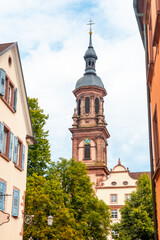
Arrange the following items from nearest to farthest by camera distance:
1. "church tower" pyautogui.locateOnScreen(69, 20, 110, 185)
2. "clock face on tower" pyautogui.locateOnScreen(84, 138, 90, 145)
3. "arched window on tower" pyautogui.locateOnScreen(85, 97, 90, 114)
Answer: "church tower" pyautogui.locateOnScreen(69, 20, 110, 185)
"clock face on tower" pyautogui.locateOnScreen(84, 138, 90, 145)
"arched window on tower" pyautogui.locateOnScreen(85, 97, 90, 114)

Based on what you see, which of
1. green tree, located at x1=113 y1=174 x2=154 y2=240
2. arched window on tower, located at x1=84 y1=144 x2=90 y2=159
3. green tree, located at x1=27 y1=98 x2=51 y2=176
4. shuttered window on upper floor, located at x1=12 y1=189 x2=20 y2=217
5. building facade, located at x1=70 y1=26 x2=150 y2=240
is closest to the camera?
shuttered window on upper floor, located at x1=12 y1=189 x2=20 y2=217

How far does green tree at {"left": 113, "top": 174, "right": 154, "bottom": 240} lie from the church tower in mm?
21329

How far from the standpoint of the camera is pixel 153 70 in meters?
12.2

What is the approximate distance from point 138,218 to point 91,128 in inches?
1244

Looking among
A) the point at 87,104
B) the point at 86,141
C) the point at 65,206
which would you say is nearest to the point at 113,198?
the point at 86,141

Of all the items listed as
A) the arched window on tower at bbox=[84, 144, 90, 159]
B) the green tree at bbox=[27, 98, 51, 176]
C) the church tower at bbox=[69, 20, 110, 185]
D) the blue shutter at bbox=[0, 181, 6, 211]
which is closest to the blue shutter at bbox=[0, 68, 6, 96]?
the blue shutter at bbox=[0, 181, 6, 211]

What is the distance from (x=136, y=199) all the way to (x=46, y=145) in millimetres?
18065

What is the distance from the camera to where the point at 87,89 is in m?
80.6

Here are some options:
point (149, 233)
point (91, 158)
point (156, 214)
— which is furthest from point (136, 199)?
point (156, 214)

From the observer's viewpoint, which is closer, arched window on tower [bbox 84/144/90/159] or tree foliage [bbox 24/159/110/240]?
tree foliage [bbox 24/159/110/240]

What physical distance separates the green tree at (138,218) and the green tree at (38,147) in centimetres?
1554

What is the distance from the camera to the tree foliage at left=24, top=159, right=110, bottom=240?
28.5 m

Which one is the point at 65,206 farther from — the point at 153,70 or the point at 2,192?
the point at 153,70

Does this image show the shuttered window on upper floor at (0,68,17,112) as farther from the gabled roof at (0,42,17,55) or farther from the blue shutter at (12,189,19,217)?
the blue shutter at (12,189,19,217)
